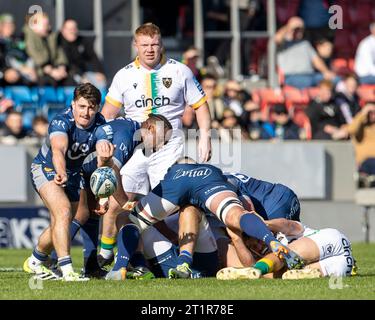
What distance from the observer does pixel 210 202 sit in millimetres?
11133

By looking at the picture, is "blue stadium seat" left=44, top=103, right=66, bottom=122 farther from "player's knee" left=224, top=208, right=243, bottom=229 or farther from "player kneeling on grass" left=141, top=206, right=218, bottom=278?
"player's knee" left=224, top=208, right=243, bottom=229

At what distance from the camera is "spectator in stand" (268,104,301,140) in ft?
66.2

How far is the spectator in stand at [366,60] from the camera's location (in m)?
22.5

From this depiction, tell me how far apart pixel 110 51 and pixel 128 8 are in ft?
3.01

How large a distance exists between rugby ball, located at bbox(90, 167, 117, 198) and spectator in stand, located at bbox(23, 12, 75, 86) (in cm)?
982

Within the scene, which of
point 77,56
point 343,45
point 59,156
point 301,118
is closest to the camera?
point 59,156

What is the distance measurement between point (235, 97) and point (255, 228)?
10.2 meters

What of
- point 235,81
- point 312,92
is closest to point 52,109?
point 235,81

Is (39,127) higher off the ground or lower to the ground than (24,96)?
lower

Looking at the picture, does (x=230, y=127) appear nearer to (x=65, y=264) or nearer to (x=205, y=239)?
(x=205, y=239)

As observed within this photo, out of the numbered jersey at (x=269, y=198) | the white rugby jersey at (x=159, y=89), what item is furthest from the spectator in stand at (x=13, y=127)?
the numbered jersey at (x=269, y=198)

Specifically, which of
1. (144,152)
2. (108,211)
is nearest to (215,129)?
(144,152)

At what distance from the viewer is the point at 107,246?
1195cm

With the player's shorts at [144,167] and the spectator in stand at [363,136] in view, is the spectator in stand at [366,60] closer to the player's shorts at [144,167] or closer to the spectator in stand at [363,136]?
the spectator in stand at [363,136]
